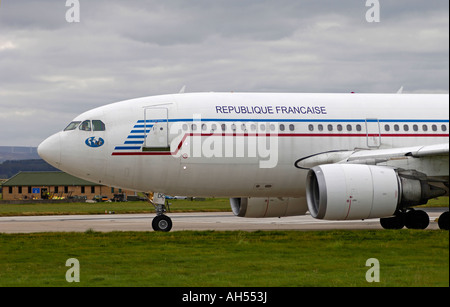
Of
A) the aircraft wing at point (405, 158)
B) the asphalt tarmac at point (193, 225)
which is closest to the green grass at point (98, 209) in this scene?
the asphalt tarmac at point (193, 225)

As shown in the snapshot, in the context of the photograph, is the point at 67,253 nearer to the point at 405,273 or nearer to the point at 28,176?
the point at 405,273

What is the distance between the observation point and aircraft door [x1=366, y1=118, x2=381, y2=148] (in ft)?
74.3

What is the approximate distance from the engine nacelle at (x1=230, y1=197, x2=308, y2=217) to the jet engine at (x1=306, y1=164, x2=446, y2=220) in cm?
556

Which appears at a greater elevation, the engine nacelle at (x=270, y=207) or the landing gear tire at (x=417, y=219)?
the engine nacelle at (x=270, y=207)

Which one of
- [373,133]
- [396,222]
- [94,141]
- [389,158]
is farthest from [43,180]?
[389,158]

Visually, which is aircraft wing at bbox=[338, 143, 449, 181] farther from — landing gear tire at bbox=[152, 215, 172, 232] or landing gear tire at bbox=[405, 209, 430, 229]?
landing gear tire at bbox=[152, 215, 172, 232]

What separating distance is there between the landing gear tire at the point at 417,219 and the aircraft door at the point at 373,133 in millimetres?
2699

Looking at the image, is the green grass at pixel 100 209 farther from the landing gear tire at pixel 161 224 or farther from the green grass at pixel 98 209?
the landing gear tire at pixel 161 224

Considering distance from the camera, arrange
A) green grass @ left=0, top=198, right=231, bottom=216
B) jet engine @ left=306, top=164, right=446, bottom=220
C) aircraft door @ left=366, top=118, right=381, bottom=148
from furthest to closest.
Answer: green grass @ left=0, top=198, right=231, bottom=216
aircraft door @ left=366, top=118, right=381, bottom=148
jet engine @ left=306, top=164, right=446, bottom=220

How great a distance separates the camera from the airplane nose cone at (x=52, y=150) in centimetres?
2112

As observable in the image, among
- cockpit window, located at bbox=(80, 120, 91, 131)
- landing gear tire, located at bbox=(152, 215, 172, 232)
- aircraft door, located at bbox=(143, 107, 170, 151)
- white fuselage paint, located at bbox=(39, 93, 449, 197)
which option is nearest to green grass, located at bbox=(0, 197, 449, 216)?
white fuselage paint, located at bbox=(39, 93, 449, 197)

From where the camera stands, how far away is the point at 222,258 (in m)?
14.8

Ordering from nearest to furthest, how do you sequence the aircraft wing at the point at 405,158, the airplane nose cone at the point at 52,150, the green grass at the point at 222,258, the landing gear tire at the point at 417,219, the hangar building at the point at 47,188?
the green grass at the point at 222,258 < the aircraft wing at the point at 405,158 < the airplane nose cone at the point at 52,150 < the landing gear tire at the point at 417,219 < the hangar building at the point at 47,188
